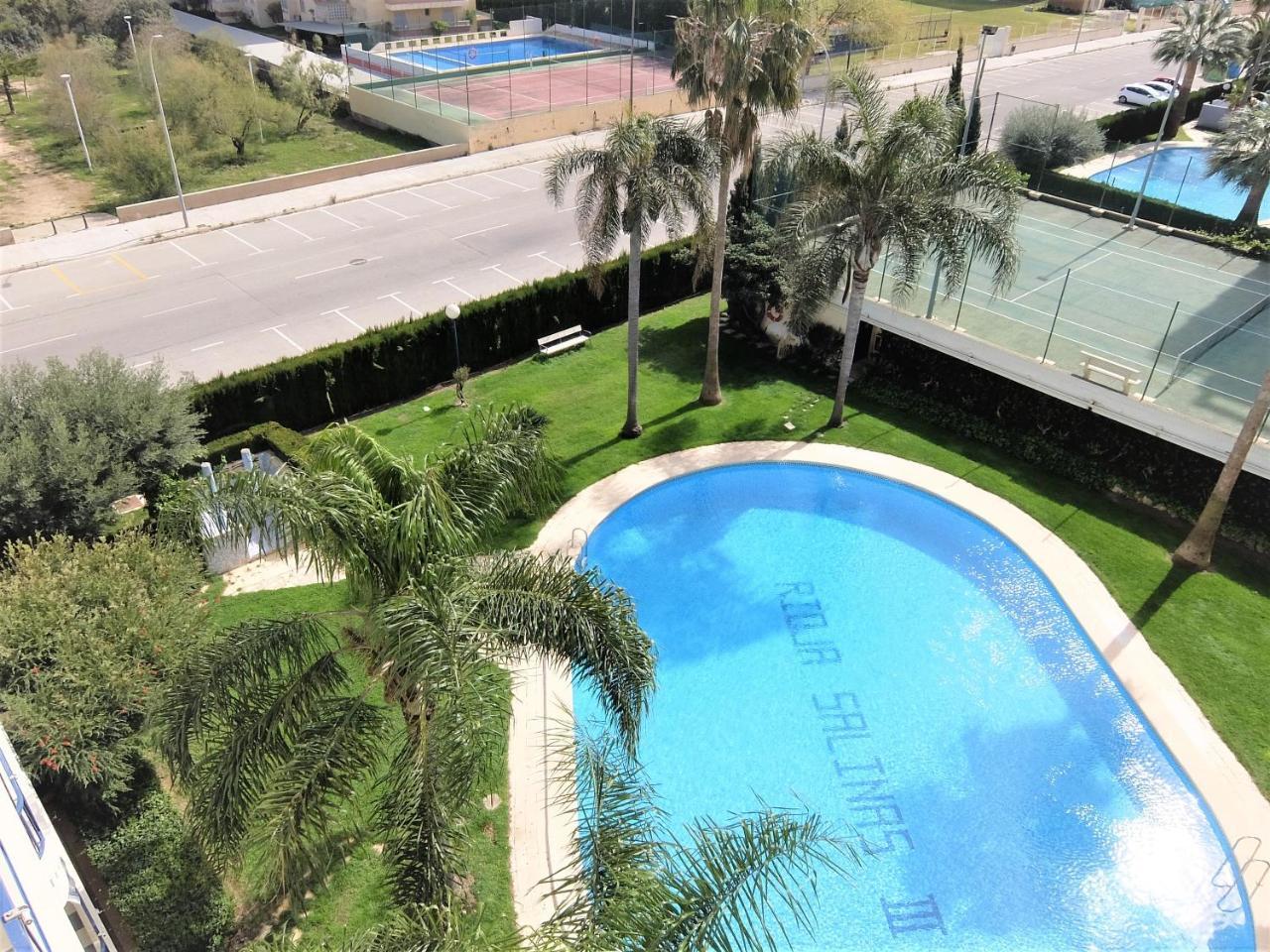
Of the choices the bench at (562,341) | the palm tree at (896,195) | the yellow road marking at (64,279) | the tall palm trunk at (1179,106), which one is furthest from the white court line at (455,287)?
the tall palm trunk at (1179,106)

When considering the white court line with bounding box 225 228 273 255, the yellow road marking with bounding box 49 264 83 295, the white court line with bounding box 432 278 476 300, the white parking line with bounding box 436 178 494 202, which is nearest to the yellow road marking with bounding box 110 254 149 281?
the yellow road marking with bounding box 49 264 83 295

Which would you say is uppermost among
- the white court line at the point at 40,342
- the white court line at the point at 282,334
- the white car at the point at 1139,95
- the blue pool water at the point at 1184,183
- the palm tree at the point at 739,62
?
the palm tree at the point at 739,62

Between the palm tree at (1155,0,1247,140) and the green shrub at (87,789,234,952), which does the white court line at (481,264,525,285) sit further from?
the palm tree at (1155,0,1247,140)

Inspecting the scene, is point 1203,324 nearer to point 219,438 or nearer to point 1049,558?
point 1049,558

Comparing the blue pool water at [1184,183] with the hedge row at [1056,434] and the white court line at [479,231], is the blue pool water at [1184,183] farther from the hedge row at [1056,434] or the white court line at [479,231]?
the white court line at [479,231]

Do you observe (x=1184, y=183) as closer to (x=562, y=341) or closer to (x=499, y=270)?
(x=499, y=270)

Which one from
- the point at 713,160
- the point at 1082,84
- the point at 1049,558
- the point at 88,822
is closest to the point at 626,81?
the point at 1082,84
